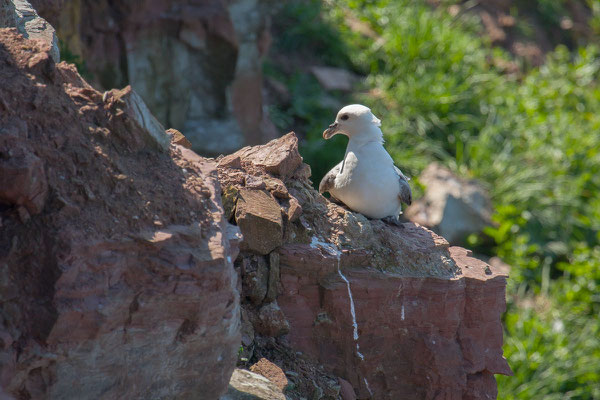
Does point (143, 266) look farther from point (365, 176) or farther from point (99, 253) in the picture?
point (365, 176)

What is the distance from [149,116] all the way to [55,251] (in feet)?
2.36

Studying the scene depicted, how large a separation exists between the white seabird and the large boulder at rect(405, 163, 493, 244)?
4.26m

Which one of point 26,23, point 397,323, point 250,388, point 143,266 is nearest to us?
point 143,266

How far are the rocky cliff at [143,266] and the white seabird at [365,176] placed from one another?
45 cm

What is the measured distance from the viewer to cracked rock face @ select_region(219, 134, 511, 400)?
3.62 m

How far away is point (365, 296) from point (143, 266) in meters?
1.46

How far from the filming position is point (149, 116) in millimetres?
2922

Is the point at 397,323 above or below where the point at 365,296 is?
below

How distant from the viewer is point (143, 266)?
261cm

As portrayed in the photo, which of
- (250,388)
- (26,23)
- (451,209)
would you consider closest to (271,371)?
(250,388)

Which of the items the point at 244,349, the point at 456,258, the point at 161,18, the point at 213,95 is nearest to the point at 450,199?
the point at 213,95

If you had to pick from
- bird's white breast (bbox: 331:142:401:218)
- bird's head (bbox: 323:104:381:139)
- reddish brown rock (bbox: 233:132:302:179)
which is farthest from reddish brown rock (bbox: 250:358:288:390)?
bird's head (bbox: 323:104:381:139)

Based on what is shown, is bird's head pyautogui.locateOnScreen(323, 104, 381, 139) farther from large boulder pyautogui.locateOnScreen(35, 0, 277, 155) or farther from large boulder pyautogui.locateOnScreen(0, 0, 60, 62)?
large boulder pyautogui.locateOnScreen(35, 0, 277, 155)

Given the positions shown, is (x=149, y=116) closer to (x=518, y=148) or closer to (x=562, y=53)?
(x=518, y=148)
